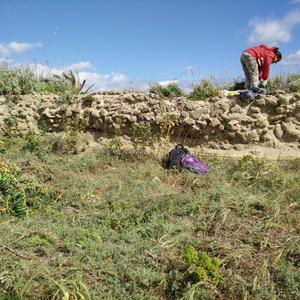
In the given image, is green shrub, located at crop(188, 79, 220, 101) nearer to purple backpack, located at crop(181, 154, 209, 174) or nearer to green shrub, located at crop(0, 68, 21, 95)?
purple backpack, located at crop(181, 154, 209, 174)

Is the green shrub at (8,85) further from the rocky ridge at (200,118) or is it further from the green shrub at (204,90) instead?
the green shrub at (204,90)

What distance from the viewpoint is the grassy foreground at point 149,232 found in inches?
136

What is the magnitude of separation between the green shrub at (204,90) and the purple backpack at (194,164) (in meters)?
1.89

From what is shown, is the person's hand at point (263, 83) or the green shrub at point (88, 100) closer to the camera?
the person's hand at point (263, 83)

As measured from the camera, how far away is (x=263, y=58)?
26.1 ft

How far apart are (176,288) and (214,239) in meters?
0.81

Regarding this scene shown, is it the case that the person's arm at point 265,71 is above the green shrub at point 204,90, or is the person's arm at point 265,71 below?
above

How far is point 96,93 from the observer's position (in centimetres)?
841

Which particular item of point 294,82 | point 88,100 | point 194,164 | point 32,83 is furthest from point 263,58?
point 32,83

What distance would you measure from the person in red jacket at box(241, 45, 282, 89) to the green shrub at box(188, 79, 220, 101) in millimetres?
657

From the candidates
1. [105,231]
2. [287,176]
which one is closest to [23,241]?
[105,231]

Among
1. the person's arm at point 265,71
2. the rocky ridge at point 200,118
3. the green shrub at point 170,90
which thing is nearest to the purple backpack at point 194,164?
the rocky ridge at point 200,118

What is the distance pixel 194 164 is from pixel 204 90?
2.28 meters

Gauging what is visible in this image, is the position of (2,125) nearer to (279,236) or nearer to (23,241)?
(23,241)
